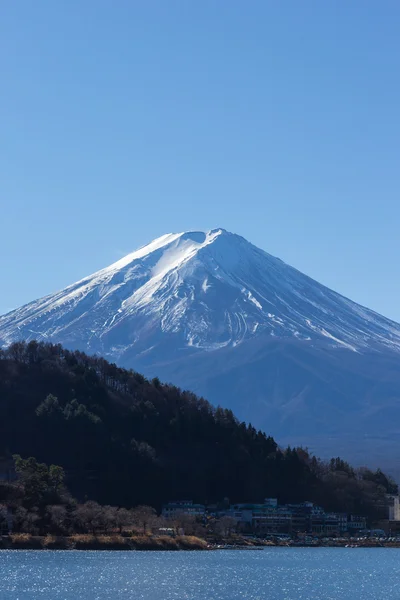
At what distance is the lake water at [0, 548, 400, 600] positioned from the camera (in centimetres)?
6138

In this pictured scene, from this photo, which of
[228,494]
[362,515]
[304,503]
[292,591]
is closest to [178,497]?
[228,494]

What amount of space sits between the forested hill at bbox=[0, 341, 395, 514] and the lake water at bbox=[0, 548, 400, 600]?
18192 mm

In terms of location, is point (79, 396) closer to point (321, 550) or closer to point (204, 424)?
point (204, 424)

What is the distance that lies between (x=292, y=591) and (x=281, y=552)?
110 ft

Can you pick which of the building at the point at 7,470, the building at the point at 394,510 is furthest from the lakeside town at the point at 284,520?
the building at the point at 7,470

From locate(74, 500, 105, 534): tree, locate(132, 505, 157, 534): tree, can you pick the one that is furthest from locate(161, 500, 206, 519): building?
locate(74, 500, 105, 534): tree

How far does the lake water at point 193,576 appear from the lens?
61.4 metres

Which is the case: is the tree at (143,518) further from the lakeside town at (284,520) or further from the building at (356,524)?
the building at (356,524)

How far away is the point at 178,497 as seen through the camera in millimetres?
112000

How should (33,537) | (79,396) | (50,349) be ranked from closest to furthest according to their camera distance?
1. (33,537)
2. (79,396)
3. (50,349)

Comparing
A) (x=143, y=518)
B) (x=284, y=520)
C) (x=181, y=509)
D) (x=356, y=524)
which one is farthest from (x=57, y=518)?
(x=356, y=524)

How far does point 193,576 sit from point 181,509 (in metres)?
35.7

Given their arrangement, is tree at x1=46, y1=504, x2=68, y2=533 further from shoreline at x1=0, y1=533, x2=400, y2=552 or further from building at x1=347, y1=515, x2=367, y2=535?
building at x1=347, y1=515, x2=367, y2=535

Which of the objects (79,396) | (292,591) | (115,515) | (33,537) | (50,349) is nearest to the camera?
(292,591)
